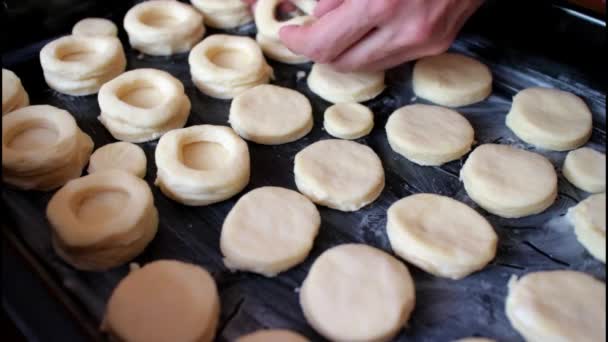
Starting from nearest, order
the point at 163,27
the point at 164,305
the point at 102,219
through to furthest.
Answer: the point at 164,305 → the point at 102,219 → the point at 163,27

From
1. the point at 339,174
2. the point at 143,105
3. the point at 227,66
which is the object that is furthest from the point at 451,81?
the point at 143,105

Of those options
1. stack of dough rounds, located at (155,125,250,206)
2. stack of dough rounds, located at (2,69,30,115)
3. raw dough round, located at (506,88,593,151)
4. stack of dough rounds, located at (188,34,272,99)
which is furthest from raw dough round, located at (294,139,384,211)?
stack of dough rounds, located at (2,69,30,115)

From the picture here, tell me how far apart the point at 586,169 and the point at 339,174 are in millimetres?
666

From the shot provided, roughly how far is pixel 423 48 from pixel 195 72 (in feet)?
2.25

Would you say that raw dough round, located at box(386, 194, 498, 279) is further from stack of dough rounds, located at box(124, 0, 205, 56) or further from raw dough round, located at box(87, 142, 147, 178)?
stack of dough rounds, located at box(124, 0, 205, 56)

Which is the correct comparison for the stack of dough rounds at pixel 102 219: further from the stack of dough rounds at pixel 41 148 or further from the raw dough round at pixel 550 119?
the raw dough round at pixel 550 119

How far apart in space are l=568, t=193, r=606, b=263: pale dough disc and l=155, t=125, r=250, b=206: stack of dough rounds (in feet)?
2.77

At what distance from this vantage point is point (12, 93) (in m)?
1.58

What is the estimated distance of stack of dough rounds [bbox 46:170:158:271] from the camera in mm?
1242

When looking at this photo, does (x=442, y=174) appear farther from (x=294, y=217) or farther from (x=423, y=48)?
(x=294, y=217)

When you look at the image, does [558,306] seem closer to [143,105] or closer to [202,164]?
[202,164]

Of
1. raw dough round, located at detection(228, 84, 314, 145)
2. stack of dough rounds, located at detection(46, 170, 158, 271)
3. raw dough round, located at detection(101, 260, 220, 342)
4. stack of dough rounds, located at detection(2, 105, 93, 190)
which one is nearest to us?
raw dough round, located at detection(101, 260, 220, 342)

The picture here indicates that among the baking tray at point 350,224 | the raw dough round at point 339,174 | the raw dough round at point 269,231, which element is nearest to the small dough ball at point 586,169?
the baking tray at point 350,224

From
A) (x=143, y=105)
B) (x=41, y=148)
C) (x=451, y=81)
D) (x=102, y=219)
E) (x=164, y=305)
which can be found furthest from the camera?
(x=451, y=81)
